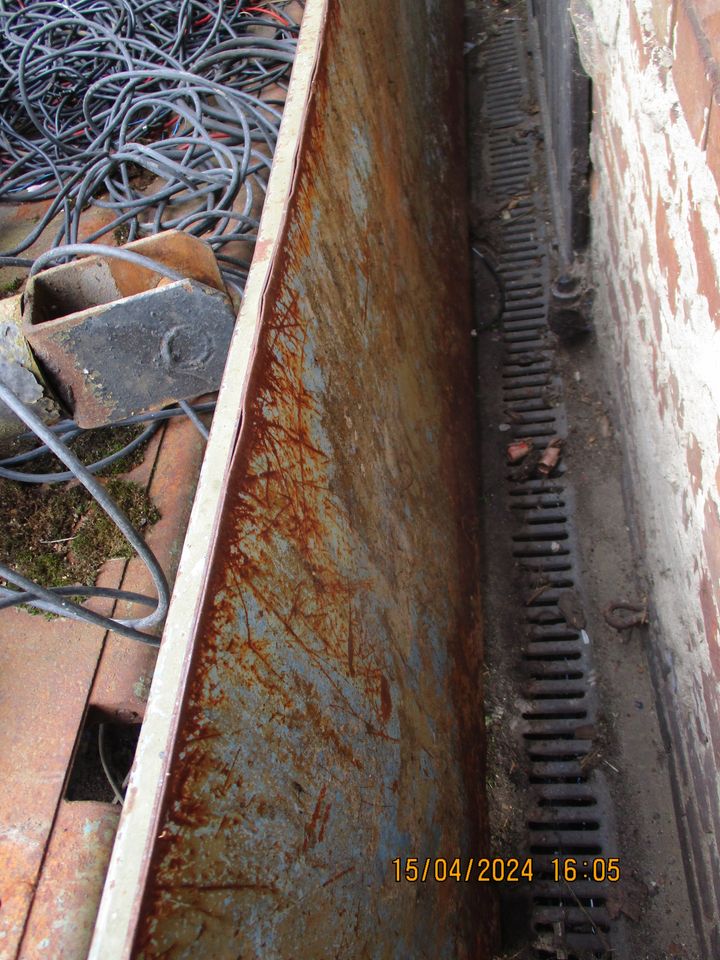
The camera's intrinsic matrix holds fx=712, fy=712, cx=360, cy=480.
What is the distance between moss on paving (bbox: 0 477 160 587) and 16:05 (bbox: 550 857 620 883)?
126 centimetres

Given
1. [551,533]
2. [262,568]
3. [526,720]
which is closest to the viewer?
[262,568]

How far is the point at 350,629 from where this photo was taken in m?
1.12

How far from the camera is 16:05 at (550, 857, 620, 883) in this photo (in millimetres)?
1667

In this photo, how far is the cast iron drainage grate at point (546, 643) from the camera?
65.2 inches

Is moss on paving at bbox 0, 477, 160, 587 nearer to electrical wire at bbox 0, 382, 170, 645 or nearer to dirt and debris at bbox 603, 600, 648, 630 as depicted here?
electrical wire at bbox 0, 382, 170, 645

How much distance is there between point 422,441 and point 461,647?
1.69ft

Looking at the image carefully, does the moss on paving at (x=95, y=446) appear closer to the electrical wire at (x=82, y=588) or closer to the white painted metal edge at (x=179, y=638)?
the electrical wire at (x=82, y=588)

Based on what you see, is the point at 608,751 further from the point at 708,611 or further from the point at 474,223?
the point at 474,223

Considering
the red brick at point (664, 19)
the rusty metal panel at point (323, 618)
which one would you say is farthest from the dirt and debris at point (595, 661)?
the red brick at point (664, 19)

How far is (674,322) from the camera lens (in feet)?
4.42

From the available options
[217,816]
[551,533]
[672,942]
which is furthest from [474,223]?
[217,816]

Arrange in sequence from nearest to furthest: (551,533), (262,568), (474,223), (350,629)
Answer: (262,568) → (350,629) → (551,533) → (474,223)

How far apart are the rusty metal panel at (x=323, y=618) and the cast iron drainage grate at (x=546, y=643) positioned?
0.19 m

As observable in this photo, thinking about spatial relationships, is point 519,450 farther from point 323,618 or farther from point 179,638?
point 179,638
